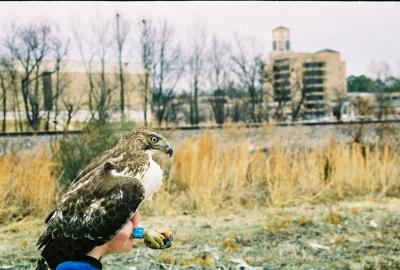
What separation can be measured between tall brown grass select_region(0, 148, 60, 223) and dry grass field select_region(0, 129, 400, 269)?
0.01 metres

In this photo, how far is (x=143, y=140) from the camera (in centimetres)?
195

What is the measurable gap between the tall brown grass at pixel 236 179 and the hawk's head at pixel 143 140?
540 cm

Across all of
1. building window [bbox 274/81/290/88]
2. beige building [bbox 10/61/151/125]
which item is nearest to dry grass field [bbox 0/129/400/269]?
beige building [bbox 10/61/151/125]

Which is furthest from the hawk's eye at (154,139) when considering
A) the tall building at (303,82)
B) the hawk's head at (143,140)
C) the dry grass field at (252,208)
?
the tall building at (303,82)

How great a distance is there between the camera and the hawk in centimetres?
168

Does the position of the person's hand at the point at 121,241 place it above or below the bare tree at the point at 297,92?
below

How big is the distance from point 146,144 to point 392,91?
17.2 metres

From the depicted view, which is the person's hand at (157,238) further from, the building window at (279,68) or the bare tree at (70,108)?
the building window at (279,68)

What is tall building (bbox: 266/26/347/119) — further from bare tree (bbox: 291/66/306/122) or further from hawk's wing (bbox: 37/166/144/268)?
hawk's wing (bbox: 37/166/144/268)

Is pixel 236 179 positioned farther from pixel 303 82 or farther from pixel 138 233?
pixel 303 82

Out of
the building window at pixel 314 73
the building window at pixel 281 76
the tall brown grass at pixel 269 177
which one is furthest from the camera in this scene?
the building window at pixel 314 73

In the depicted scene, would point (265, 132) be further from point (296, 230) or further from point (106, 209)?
point (106, 209)

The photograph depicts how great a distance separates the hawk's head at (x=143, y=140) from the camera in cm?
190

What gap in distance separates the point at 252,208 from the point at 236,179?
632 millimetres
